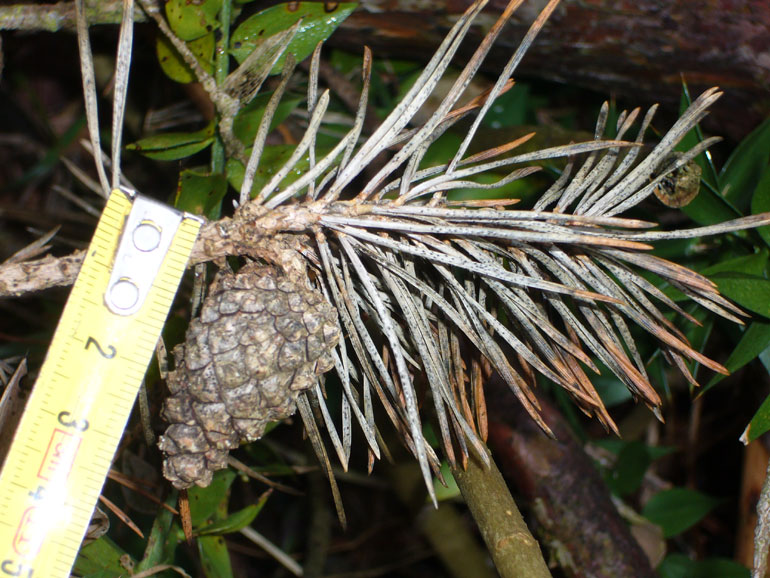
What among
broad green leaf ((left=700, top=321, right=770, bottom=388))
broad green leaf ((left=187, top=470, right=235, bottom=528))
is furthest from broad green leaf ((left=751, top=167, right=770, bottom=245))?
broad green leaf ((left=187, top=470, right=235, bottom=528))

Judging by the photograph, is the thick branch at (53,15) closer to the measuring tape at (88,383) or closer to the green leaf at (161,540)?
the measuring tape at (88,383)

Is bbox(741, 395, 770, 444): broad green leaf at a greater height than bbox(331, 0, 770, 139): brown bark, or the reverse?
bbox(331, 0, 770, 139): brown bark

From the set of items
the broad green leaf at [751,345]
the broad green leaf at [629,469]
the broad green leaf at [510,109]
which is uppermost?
the broad green leaf at [510,109]

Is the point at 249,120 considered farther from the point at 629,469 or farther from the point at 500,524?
the point at 629,469

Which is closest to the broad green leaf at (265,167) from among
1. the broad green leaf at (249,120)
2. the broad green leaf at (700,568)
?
the broad green leaf at (249,120)

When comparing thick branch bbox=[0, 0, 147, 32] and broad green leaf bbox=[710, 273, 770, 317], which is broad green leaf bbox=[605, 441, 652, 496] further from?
thick branch bbox=[0, 0, 147, 32]

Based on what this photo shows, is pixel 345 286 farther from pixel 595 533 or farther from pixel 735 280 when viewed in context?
pixel 595 533
